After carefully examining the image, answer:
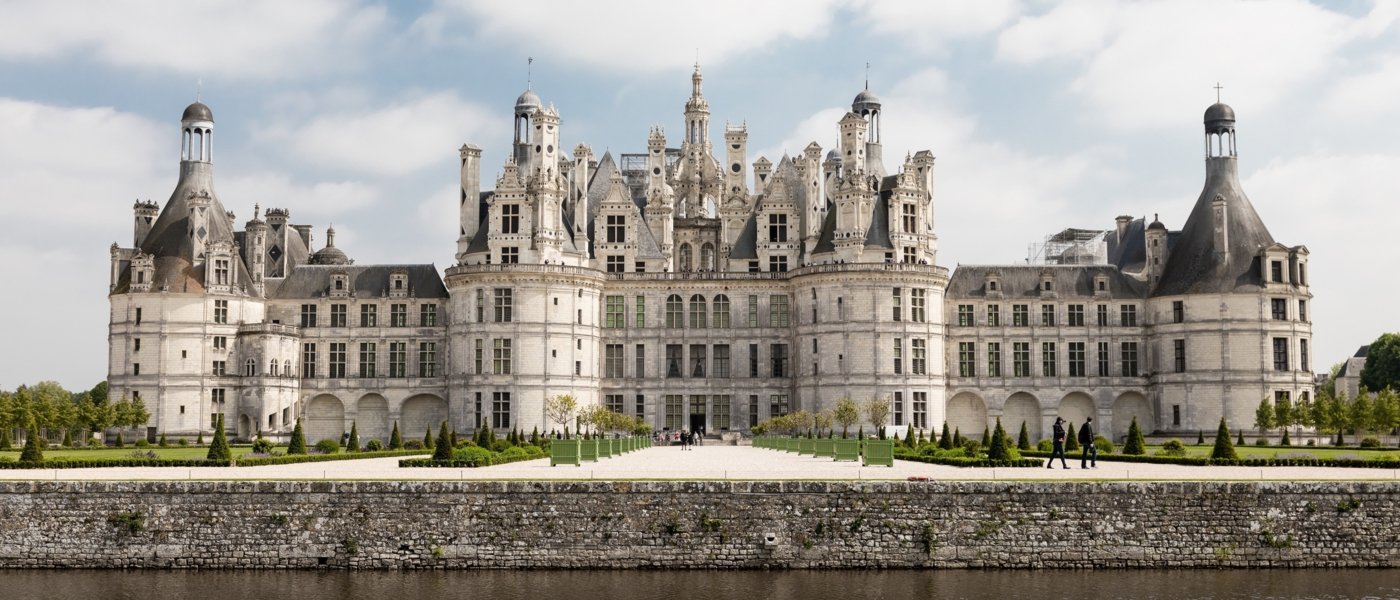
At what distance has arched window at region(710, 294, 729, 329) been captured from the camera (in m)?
84.8

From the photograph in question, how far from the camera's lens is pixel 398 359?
85.5 meters

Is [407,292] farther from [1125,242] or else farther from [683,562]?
[683,562]

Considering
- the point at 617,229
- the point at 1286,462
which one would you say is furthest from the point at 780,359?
the point at 1286,462

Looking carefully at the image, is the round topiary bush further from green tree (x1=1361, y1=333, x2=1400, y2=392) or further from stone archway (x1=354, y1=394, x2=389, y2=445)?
green tree (x1=1361, y1=333, x2=1400, y2=392)

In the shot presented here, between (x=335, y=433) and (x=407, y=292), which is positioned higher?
(x=407, y=292)

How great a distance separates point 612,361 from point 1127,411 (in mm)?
30184

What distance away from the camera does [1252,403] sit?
78938mm

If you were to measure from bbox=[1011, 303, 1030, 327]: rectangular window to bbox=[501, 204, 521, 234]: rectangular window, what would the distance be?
29.1 metres

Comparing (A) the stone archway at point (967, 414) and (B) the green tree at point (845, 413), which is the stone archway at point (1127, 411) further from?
(B) the green tree at point (845, 413)

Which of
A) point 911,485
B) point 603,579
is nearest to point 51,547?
point 603,579

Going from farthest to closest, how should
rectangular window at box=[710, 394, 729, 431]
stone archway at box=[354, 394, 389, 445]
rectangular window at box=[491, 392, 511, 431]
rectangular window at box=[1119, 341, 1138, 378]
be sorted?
stone archway at box=[354, 394, 389, 445] → rectangular window at box=[710, 394, 729, 431] → rectangular window at box=[1119, 341, 1138, 378] → rectangular window at box=[491, 392, 511, 431]

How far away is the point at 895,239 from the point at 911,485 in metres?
46.2

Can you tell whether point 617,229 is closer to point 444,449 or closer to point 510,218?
point 510,218

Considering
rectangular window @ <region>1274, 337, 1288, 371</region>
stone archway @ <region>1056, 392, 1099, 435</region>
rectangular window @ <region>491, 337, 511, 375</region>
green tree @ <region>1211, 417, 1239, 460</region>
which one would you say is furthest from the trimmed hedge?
rectangular window @ <region>491, 337, 511, 375</region>
